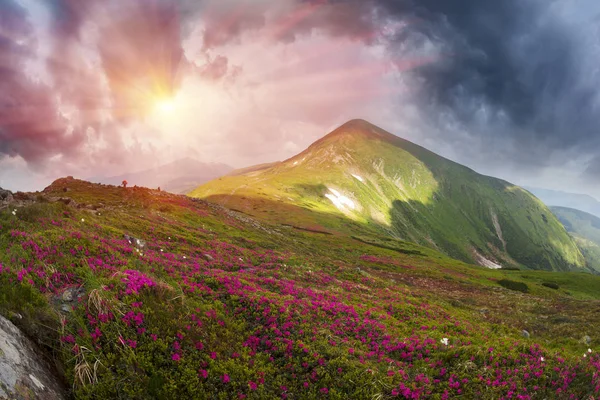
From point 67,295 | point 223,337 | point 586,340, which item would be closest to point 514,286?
point 586,340

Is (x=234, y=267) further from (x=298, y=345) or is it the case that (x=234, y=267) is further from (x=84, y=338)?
(x=84, y=338)

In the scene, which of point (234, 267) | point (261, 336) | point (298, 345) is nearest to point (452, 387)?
point (298, 345)

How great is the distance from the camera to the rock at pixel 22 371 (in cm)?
754

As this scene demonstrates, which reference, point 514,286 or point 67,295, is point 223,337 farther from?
point 514,286

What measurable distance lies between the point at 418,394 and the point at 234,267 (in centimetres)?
1957

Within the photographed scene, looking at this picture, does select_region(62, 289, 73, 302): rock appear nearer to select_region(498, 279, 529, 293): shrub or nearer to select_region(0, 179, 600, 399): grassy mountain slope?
select_region(0, 179, 600, 399): grassy mountain slope

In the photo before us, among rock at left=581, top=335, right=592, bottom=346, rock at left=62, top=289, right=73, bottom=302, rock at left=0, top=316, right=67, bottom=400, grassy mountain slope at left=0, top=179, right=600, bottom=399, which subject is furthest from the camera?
rock at left=581, top=335, right=592, bottom=346

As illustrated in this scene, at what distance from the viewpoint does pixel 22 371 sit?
8.21 m

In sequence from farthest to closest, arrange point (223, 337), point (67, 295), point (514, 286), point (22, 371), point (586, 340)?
point (514, 286) < point (586, 340) < point (223, 337) < point (67, 295) < point (22, 371)

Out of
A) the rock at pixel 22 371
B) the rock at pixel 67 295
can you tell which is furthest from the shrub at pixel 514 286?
the rock at pixel 22 371

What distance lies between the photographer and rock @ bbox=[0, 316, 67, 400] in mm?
7536

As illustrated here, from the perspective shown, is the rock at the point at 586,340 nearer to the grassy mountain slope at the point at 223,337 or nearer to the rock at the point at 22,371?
the grassy mountain slope at the point at 223,337

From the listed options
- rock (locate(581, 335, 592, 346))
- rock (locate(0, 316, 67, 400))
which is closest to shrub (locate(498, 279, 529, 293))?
rock (locate(581, 335, 592, 346))

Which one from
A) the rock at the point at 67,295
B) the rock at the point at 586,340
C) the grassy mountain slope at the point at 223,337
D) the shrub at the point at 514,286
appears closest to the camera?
the grassy mountain slope at the point at 223,337
